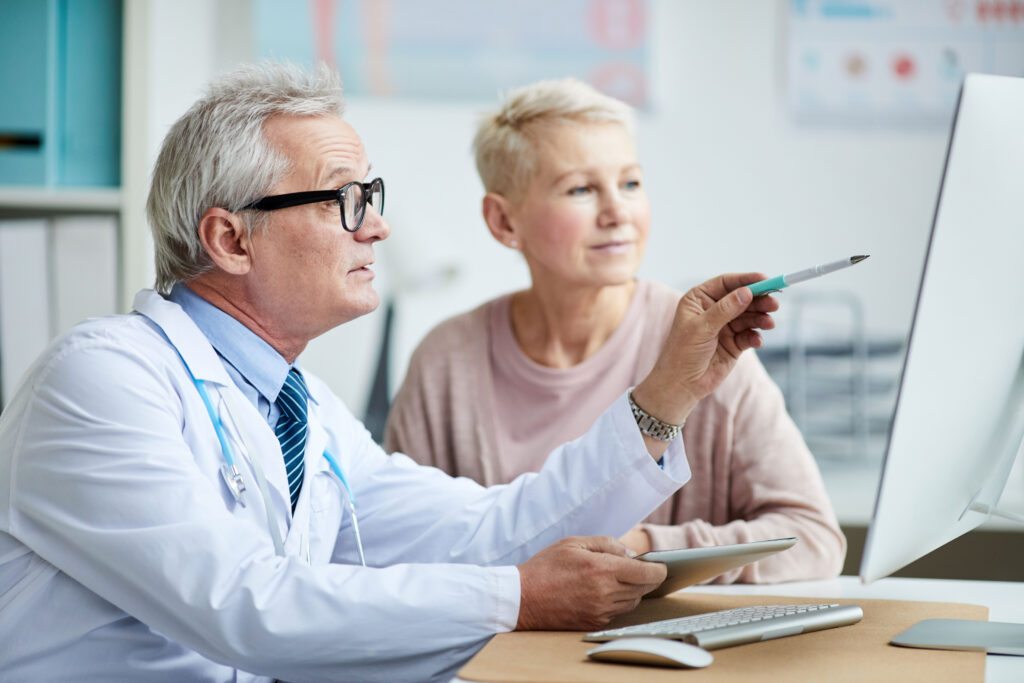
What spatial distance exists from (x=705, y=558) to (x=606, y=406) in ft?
2.02

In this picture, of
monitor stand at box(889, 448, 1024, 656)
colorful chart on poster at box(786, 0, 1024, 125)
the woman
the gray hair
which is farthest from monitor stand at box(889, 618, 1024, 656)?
colorful chart on poster at box(786, 0, 1024, 125)

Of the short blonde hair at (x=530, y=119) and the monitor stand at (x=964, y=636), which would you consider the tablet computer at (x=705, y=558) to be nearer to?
the monitor stand at (x=964, y=636)

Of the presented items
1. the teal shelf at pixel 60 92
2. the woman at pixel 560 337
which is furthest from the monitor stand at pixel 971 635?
the teal shelf at pixel 60 92

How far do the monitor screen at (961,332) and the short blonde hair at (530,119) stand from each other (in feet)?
3.21

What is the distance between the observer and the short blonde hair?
5.69 feet

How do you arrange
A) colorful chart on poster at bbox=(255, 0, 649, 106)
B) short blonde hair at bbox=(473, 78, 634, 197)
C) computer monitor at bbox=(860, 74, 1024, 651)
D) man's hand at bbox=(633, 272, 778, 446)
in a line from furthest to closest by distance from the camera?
colorful chart on poster at bbox=(255, 0, 649, 106), short blonde hair at bbox=(473, 78, 634, 197), man's hand at bbox=(633, 272, 778, 446), computer monitor at bbox=(860, 74, 1024, 651)

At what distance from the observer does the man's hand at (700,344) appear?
3.89ft

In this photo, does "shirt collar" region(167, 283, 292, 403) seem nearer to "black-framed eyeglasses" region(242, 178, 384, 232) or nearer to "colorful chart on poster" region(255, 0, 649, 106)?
"black-framed eyeglasses" region(242, 178, 384, 232)

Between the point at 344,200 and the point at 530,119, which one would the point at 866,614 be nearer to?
the point at 344,200

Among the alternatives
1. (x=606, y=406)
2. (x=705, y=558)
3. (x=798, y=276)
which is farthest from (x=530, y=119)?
(x=705, y=558)

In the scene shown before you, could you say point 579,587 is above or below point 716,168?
below

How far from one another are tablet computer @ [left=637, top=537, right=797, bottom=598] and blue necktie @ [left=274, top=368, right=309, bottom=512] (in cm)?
44

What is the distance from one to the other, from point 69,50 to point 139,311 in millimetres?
1120

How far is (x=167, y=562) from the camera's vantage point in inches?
37.6
